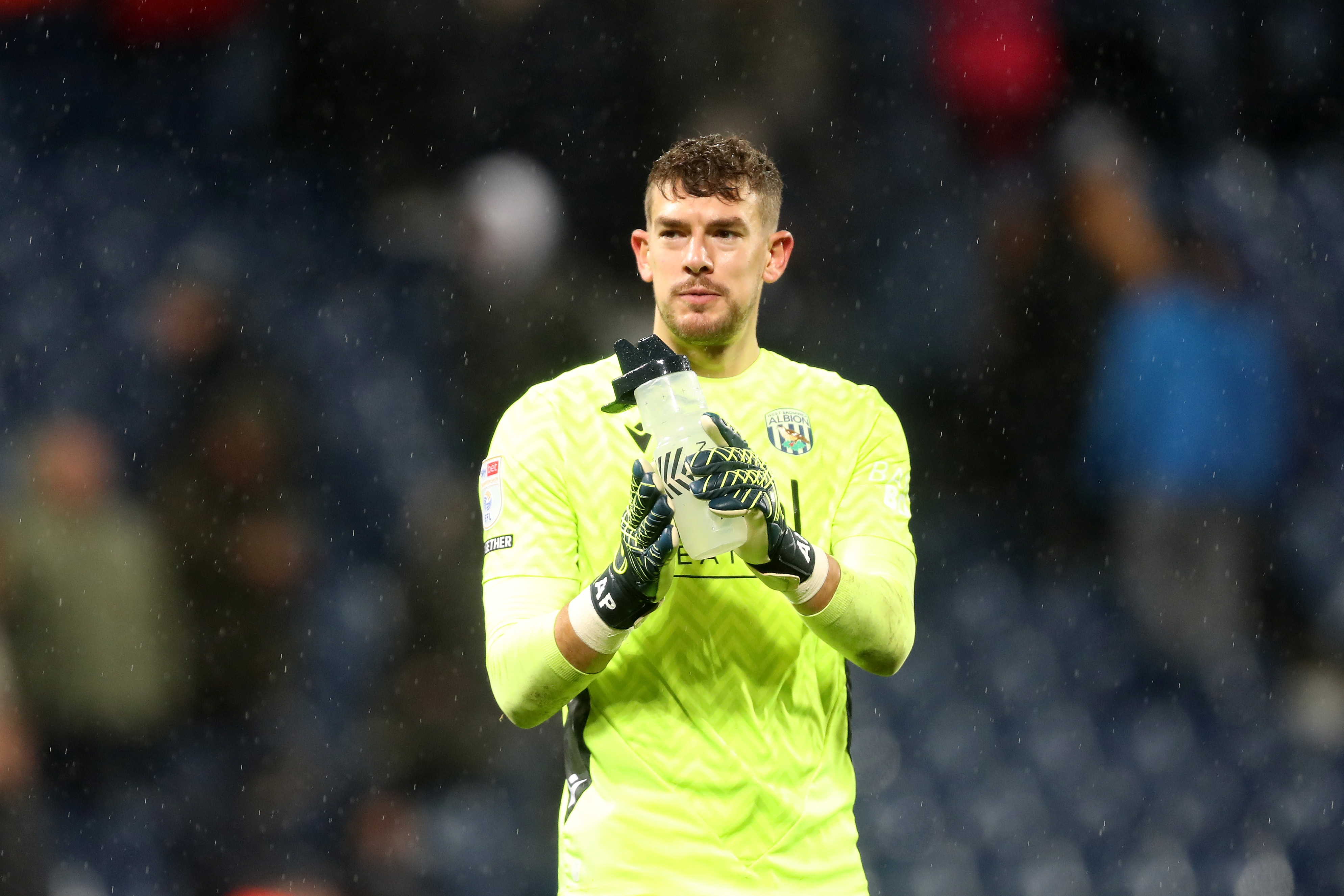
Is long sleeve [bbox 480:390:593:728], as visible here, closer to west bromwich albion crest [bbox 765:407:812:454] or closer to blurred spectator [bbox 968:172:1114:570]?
west bromwich albion crest [bbox 765:407:812:454]

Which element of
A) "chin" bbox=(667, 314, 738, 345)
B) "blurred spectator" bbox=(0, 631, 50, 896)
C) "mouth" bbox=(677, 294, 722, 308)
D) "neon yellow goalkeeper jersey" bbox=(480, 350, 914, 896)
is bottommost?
"blurred spectator" bbox=(0, 631, 50, 896)

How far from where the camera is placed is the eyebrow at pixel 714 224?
187 centimetres

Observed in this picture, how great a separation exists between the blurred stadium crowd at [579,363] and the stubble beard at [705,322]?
1588 millimetres

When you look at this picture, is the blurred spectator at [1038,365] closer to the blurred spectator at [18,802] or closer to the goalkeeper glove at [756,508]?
the goalkeeper glove at [756,508]

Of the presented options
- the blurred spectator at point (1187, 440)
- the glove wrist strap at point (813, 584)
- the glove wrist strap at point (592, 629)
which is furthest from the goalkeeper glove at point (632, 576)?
the blurred spectator at point (1187, 440)

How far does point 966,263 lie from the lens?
3.61 metres

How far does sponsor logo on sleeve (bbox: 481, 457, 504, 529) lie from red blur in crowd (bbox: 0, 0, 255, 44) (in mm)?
2457

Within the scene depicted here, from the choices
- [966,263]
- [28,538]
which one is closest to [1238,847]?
[966,263]

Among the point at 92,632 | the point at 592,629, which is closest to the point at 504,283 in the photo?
the point at 92,632

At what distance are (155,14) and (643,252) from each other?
8.18ft

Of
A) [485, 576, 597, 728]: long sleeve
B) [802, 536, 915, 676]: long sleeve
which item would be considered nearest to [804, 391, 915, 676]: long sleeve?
[802, 536, 915, 676]: long sleeve

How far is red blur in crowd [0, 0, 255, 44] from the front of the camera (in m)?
3.74

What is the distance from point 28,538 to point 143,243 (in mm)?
877

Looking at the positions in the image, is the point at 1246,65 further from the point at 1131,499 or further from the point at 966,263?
the point at 1131,499
